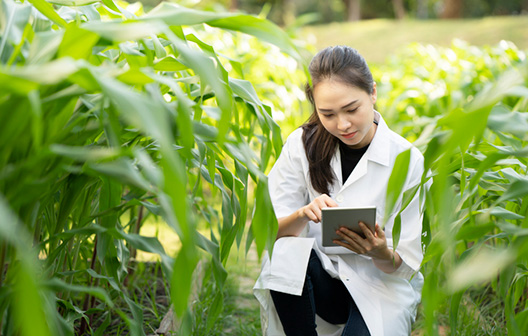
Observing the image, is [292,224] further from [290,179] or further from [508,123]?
[508,123]

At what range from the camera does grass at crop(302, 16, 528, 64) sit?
11883 millimetres

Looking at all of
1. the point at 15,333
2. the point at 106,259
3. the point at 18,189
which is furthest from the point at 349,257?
the point at 18,189

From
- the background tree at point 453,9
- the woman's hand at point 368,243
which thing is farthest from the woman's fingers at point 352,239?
the background tree at point 453,9

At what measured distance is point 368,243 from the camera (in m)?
1.71

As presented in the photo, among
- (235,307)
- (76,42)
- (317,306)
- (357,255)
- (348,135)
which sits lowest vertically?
(235,307)

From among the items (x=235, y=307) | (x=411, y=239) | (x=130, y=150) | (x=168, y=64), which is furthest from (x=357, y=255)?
(x=130, y=150)

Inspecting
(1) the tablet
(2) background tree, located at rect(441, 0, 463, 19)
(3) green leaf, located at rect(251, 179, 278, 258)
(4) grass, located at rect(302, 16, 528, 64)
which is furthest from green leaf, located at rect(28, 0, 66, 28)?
(2) background tree, located at rect(441, 0, 463, 19)

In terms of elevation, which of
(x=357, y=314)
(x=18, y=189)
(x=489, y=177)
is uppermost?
(x=18, y=189)

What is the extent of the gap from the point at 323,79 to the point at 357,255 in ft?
1.81

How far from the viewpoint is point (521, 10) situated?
792 inches

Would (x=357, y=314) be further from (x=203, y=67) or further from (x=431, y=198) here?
(x=203, y=67)

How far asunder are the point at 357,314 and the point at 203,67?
3.74ft

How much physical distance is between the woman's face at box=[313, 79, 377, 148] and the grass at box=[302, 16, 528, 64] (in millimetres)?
9293

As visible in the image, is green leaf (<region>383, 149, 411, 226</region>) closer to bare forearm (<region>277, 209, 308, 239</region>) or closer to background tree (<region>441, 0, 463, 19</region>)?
bare forearm (<region>277, 209, 308, 239</region>)
